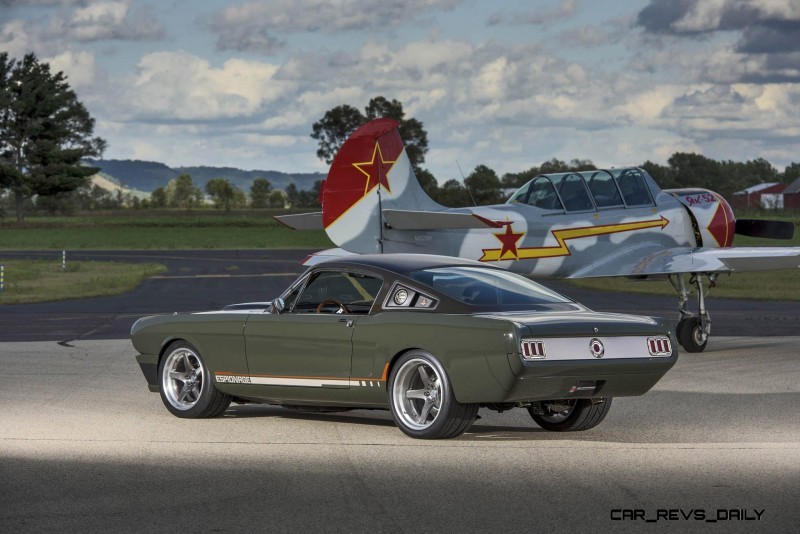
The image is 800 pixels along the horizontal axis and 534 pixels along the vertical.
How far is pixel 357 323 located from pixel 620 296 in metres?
25.7

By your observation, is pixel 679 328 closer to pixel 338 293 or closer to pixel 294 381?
pixel 338 293

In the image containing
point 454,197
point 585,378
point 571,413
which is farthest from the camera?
point 454,197

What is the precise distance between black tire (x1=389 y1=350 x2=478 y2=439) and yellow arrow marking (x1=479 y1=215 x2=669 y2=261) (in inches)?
408

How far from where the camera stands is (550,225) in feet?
69.4

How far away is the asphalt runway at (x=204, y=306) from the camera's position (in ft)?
77.5

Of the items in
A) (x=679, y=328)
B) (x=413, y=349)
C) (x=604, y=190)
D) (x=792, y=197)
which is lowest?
(x=679, y=328)

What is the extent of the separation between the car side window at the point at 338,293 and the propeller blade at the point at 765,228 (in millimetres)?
14338

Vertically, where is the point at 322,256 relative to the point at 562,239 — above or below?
below

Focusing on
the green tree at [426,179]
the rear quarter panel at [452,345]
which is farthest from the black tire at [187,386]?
the green tree at [426,179]

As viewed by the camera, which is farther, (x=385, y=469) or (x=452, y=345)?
(x=452, y=345)

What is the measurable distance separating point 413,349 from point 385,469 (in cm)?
150

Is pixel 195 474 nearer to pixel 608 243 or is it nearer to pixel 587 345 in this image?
pixel 587 345

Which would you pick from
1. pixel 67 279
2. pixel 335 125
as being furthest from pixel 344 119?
pixel 67 279
